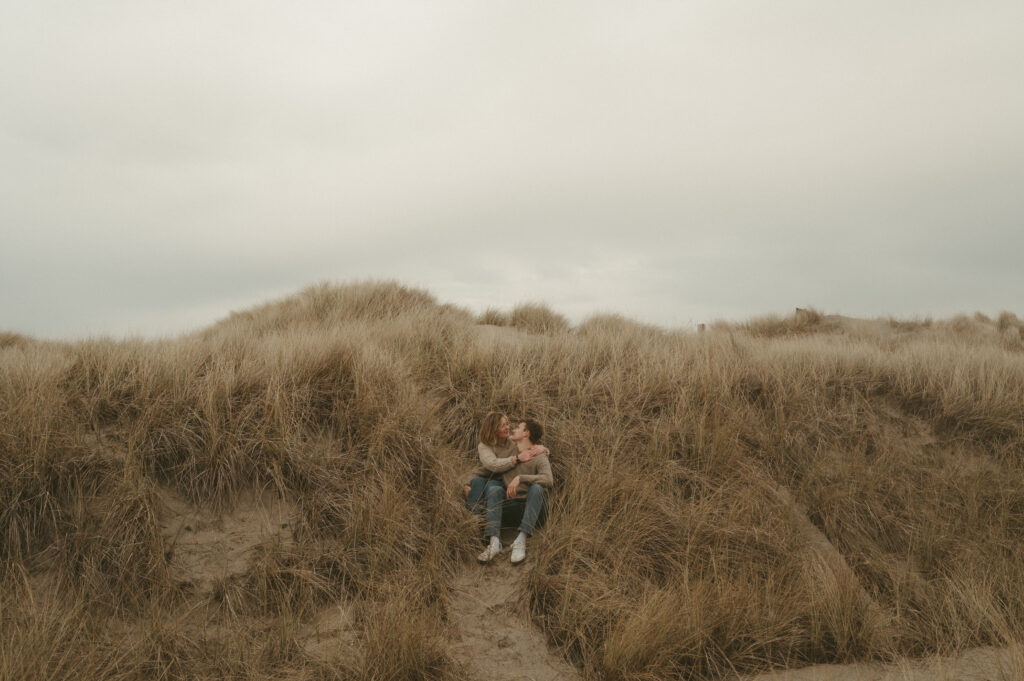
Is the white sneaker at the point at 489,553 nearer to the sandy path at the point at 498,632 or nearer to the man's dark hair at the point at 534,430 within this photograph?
the sandy path at the point at 498,632

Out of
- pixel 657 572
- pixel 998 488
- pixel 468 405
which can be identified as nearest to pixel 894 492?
pixel 998 488

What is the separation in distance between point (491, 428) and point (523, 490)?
0.63 metres

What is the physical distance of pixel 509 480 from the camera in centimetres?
516

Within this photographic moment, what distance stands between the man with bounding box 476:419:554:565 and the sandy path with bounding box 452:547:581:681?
0.46 feet

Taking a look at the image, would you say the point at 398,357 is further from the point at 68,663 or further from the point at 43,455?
the point at 68,663

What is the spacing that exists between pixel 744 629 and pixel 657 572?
836mm

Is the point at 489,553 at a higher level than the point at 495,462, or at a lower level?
lower

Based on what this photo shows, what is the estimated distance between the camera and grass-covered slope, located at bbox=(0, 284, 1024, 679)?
3.79m

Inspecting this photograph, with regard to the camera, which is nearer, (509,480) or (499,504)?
(499,504)

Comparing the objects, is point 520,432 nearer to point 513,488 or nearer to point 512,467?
point 512,467

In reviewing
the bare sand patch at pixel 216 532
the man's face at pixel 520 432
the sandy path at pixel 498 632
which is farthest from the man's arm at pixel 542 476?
the bare sand patch at pixel 216 532

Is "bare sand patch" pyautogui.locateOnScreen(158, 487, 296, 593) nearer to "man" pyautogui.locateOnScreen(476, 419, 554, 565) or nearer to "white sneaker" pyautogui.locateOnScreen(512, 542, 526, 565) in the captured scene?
"man" pyautogui.locateOnScreen(476, 419, 554, 565)

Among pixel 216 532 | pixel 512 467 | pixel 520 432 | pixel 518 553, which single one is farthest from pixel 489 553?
pixel 216 532

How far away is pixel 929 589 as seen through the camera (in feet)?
15.3
